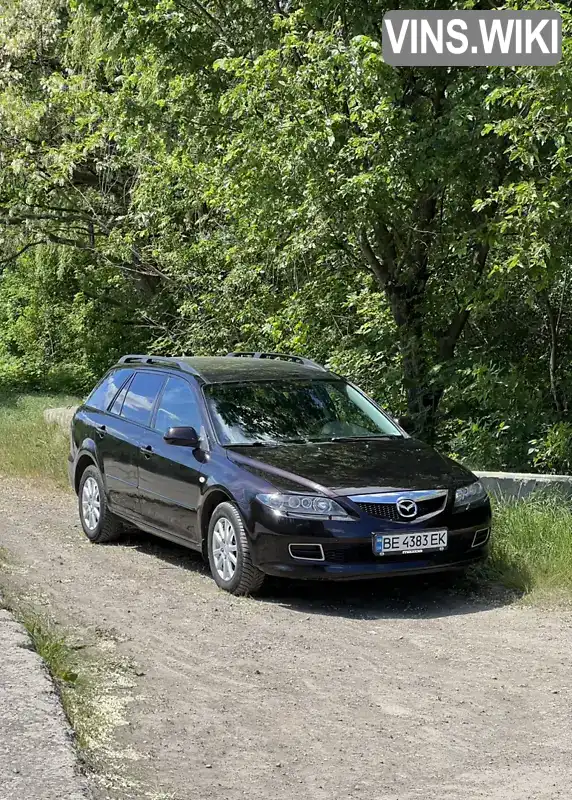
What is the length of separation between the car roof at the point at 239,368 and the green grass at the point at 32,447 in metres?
4.83

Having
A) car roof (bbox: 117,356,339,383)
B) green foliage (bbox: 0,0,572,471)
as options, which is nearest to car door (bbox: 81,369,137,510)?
car roof (bbox: 117,356,339,383)

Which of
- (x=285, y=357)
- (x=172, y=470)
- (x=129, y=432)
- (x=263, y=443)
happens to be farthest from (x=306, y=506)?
(x=285, y=357)

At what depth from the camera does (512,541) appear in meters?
9.29

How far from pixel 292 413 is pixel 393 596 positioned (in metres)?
1.69

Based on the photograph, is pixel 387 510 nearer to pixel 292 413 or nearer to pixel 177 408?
pixel 292 413

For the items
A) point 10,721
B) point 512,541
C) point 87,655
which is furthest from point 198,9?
point 10,721

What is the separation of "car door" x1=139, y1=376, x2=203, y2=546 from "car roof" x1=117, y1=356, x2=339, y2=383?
180 millimetres

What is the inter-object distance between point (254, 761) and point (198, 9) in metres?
11.5

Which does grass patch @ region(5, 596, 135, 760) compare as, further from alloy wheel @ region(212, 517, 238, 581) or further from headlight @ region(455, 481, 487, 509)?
headlight @ region(455, 481, 487, 509)

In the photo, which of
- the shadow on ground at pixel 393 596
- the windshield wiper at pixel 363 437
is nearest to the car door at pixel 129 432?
the shadow on ground at pixel 393 596

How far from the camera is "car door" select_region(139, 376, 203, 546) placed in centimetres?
912

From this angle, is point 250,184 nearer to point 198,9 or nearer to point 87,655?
point 198,9

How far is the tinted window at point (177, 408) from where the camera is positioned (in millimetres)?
9484

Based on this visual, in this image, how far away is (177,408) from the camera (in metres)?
9.77
